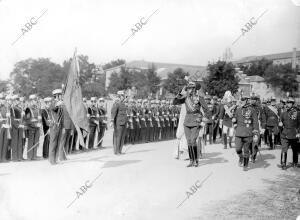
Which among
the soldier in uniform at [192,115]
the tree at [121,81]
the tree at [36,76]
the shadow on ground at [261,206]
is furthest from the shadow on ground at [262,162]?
the tree at [121,81]

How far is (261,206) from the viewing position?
723cm

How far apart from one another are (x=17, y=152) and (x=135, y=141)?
699cm

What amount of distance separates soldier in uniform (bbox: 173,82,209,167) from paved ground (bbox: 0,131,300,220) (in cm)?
50

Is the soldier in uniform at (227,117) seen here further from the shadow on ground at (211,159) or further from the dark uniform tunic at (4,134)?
the dark uniform tunic at (4,134)

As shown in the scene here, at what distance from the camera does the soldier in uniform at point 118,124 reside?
13.2 meters

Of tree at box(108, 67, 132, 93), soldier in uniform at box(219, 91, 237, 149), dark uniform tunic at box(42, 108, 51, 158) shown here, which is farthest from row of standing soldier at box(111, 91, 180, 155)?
tree at box(108, 67, 132, 93)

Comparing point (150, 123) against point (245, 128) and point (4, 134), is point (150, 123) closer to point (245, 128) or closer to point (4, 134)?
point (245, 128)

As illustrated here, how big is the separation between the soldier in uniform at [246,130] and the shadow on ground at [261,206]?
78.3 inches

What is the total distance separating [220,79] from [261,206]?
49.3 metres

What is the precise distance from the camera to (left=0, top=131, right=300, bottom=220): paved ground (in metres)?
6.64

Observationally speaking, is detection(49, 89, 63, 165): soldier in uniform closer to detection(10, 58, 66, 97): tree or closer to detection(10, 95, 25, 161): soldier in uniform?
detection(10, 95, 25, 161): soldier in uniform

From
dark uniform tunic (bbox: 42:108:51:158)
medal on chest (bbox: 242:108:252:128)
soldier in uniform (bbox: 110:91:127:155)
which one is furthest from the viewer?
soldier in uniform (bbox: 110:91:127:155)

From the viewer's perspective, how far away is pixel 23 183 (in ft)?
27.1

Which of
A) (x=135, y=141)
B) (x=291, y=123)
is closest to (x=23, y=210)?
(x=291, y=123)
